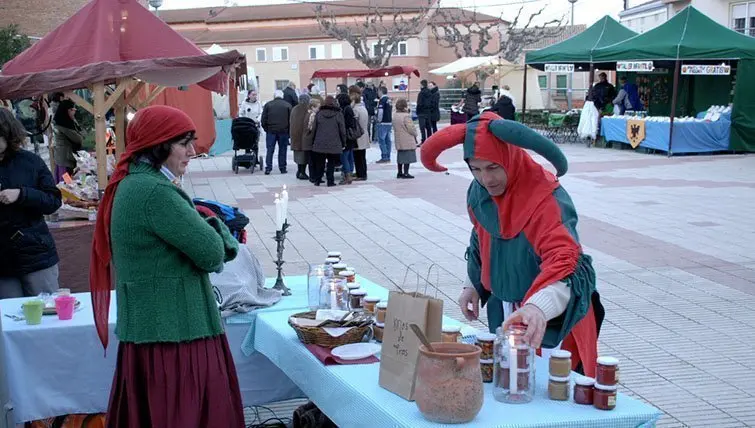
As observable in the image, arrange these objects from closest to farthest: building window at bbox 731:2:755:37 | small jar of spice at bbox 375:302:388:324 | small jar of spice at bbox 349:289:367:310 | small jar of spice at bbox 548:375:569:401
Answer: small jar of spice at bbox 548:375:569:401 < small jar of spice at bbox 375:302:388:324 < small jar of spice at bbox 349:289:367:310 < building window at bbox 731:2:755:37

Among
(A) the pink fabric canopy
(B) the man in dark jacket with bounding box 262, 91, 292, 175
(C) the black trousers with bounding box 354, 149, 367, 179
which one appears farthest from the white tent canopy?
(A) the pink fabric canopy

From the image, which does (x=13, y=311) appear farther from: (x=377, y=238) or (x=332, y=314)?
(x=377, y=238)

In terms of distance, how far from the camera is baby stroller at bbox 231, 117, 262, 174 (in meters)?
18.6

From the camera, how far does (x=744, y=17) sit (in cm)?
3038

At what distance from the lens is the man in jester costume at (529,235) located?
10.4 feet

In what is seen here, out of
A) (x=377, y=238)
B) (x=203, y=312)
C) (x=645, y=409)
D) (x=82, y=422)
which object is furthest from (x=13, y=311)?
(x=377, y=238)

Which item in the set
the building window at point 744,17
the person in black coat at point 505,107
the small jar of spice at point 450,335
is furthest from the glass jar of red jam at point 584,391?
the building window at point 744,17

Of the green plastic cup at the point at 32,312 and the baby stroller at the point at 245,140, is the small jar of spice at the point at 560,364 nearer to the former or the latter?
the green plastic cup at the point at 32,312

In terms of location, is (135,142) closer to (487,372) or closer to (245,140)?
(487,372)

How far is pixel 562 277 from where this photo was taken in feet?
10.3

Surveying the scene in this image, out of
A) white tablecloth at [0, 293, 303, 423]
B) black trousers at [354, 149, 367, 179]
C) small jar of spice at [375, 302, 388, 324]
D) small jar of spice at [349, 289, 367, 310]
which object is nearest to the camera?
small jar of spice at [375, 302, 388, 324]

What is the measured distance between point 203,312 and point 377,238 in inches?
285

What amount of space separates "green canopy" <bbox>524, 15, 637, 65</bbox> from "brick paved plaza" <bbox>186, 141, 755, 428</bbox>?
5015 mm

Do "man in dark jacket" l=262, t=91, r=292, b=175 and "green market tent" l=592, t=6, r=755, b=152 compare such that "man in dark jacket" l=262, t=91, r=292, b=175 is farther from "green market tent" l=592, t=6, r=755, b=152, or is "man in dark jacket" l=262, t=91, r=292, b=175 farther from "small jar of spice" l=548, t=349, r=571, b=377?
"small jar of spice" l=548, t=349, r=571, b=377
